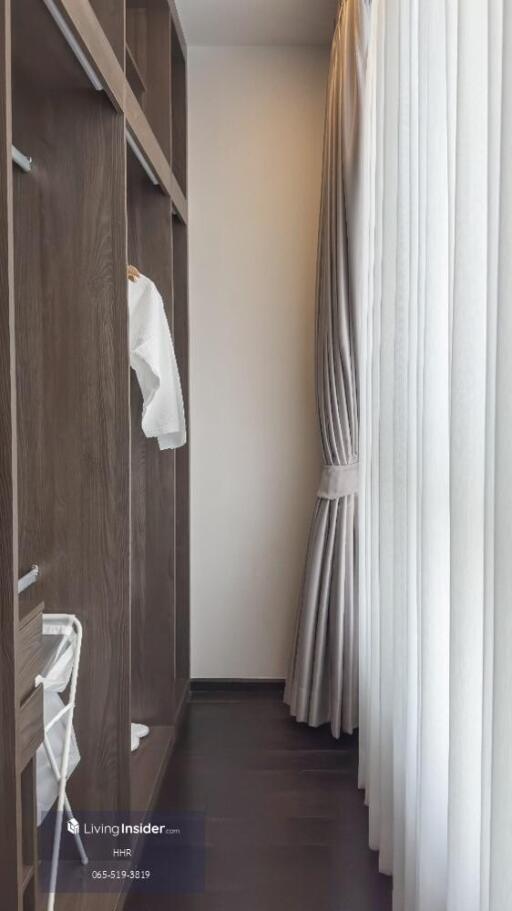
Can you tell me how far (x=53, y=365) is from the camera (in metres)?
1.87

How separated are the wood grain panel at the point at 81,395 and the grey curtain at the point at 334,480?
1.08 metres

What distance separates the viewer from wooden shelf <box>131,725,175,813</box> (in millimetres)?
2188

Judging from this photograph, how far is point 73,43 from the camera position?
1.52m

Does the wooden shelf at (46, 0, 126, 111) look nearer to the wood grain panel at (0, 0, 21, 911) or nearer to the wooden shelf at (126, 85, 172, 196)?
the wooden shelf at (126, 85, 172, 196)

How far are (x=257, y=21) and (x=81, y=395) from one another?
2.00 m

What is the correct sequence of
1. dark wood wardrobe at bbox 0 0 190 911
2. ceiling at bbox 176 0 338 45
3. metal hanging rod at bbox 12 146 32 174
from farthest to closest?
1. ceiling at bbox 176 0 338 45
2. dark wood wardrobe at bbox 0 0 190 911
3. metal hanging rod at bbox 12 146 32 174

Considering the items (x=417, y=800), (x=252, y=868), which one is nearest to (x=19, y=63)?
(x=417, y=800)

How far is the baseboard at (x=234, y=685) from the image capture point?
3.34m

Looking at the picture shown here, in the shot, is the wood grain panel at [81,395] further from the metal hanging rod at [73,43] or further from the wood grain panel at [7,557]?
the wood grain panel at [7,557]

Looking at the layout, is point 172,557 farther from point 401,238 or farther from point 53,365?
point 401,238

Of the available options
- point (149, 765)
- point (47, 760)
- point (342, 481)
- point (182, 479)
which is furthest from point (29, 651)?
point (182, 479)

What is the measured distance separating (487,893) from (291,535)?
7.88ft

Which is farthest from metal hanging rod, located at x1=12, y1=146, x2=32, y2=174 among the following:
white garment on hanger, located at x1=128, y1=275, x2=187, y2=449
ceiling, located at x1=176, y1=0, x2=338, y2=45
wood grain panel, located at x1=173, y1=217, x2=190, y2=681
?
ceiling, located at x1=176, y1=0, x2=338, y2=45

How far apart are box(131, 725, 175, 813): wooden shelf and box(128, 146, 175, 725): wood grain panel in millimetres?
97
